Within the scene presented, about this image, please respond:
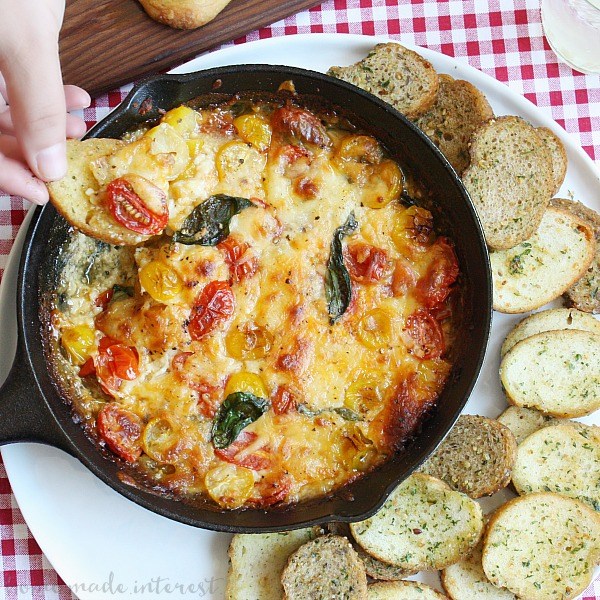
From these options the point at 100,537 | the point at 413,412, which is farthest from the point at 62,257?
the point at 413,412

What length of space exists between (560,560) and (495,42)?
8.45ft

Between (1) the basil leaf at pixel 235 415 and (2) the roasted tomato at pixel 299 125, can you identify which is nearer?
(1) the basil leaf at pixel 235 415

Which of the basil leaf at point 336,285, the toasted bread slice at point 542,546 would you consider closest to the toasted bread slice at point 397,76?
the basil leaf at point 336,285

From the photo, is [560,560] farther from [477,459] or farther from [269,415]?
[269,415]

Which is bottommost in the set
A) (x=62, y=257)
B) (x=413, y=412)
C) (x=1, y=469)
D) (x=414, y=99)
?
(x=1, y=469)

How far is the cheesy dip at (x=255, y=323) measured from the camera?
3.31 m

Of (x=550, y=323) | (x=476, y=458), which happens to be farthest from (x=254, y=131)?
(x=476, y=458)

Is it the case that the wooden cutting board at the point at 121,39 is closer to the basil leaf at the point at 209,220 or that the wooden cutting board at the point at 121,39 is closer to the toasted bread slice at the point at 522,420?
the basil leaf at the point at 209,220

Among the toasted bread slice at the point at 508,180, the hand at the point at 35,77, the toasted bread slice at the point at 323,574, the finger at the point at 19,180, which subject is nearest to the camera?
the hand at the point at 35,77

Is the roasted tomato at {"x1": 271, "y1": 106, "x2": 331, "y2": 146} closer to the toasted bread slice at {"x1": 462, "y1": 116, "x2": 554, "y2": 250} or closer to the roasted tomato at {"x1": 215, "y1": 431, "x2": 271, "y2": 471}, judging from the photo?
the toasted bread slice at {"x1": 462, "y1": 116, "x2": 554, "y2": 250}

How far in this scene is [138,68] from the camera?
3.82 meters

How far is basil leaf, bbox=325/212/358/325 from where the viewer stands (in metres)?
3.35

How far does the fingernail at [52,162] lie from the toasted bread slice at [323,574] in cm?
198

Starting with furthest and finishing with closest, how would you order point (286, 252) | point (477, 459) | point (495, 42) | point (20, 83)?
point (495, 42) < point (477, 459) < point (286, 252) < point (20, 83)
